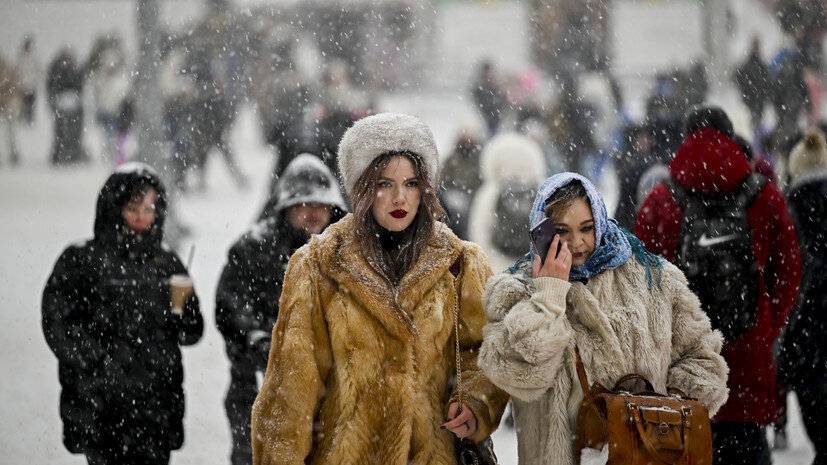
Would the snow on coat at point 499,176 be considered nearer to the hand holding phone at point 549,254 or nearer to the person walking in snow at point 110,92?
the hand holding phone at point 549,254

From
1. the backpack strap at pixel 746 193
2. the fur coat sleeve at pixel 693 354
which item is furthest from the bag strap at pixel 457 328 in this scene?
the backpack strap at pixel 746 193

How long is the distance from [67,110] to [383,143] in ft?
56.5

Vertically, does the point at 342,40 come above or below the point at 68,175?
above

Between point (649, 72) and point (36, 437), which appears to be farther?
point (649, 72)

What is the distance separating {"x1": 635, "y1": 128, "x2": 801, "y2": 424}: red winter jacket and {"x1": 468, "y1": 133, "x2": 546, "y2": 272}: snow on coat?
223cm

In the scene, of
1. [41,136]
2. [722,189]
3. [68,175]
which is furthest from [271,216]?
[41,136]

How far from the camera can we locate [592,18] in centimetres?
2969

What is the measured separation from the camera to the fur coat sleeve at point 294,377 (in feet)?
9.43

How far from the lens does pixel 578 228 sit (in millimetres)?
2994

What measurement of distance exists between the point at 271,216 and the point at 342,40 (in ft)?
88.4

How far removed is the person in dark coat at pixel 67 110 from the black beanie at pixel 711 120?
16.4 meters

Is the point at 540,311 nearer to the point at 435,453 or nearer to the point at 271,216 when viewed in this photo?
the point at 435,453

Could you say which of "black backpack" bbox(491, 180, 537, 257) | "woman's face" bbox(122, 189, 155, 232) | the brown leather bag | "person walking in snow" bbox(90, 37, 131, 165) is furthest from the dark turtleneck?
"person walking in snow" bbox(90, 37, 131, 165)

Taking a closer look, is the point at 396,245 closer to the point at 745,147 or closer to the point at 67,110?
the point at 745,147
